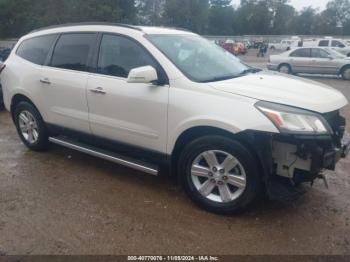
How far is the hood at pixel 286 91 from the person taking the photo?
339 centimetres

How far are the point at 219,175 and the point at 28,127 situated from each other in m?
3.30

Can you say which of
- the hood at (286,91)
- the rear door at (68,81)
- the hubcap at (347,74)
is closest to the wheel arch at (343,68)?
the hubcap at (347,74)

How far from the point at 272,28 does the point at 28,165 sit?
94.0 meters

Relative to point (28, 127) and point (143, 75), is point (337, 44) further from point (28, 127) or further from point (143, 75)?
point (143, 75)

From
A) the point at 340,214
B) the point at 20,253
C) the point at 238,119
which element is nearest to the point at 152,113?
the point at 238,119

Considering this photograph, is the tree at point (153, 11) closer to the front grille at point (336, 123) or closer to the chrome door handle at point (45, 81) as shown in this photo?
the chrome door handle at point (45, 81)

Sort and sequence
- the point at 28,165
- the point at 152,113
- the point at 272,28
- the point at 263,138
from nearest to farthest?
the point at 263,138 < the point at 152,113 < the point at 28,165 < the point at 272,28

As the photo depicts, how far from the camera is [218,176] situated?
366 centimetres

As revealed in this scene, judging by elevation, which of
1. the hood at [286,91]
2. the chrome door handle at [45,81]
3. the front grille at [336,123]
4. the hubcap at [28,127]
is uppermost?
the hood at [286,91]

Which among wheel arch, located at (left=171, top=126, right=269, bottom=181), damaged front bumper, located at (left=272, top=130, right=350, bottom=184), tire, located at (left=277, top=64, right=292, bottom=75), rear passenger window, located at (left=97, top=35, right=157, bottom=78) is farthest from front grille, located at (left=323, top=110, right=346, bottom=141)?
tire, located at (left=277, top=64, right=292, bottom=75)

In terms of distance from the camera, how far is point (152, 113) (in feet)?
12.8

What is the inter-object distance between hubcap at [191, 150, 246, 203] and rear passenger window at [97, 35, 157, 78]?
3.88 ft

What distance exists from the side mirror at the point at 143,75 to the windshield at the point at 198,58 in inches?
12.5

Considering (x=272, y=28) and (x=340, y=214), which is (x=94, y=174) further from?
(x=272, y=28)
